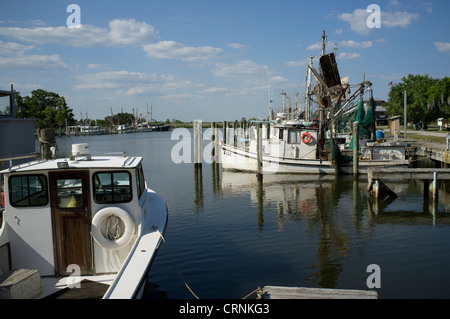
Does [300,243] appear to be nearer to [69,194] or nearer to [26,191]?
[69,194]

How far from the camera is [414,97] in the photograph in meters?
63.3

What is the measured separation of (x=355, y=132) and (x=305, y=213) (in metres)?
8.86

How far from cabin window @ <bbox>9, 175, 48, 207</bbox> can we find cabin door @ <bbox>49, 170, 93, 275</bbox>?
0.18 metres

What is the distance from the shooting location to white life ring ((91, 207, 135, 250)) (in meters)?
7.02

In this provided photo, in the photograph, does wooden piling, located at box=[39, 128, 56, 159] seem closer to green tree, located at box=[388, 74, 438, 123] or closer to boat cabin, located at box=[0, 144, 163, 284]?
boat cabin, located at box=[0, 144, 163, 284]

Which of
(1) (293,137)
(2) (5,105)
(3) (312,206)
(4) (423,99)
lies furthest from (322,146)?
(4) (423,99)

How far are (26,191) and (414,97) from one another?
68429mm

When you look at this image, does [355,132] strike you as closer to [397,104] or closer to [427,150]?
[427,150]

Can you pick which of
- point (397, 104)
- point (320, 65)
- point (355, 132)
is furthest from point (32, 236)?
point (397, 104)

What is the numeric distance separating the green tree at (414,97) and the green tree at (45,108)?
78.6m

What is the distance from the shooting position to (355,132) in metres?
22.5

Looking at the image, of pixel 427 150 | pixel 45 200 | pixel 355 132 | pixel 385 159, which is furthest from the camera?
pixel 427 150

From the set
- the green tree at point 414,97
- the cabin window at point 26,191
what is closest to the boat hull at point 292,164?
the cabin window at point 26,191

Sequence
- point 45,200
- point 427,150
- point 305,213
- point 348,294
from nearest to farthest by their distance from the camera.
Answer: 1. point 348,294
2. point 45,200
3. point 305,213
4. point 427,150
